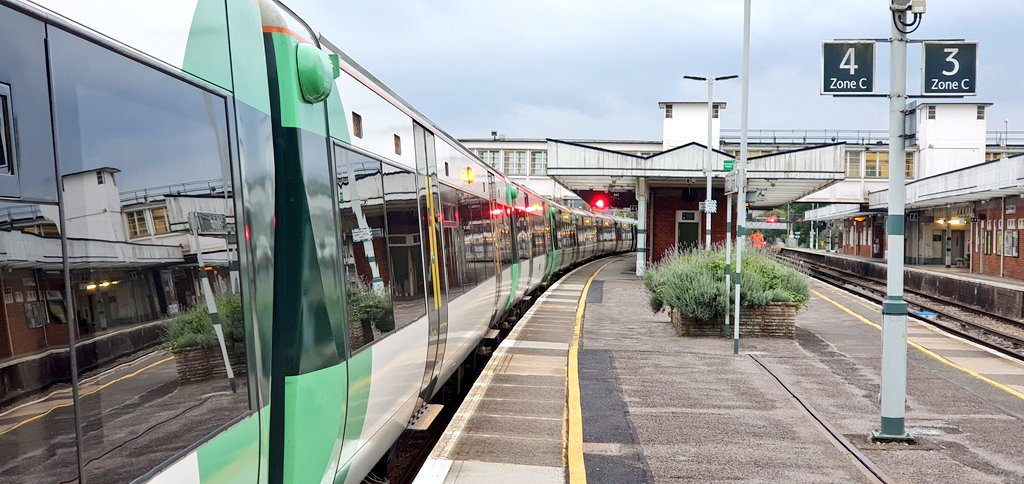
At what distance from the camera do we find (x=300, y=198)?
357 centimetres

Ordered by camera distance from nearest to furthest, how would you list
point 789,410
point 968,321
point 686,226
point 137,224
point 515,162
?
point 137,224 → point 789,410 → point 968,321 → point 686,226 → point 515,162

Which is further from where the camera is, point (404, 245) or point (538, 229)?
point (538, 229)

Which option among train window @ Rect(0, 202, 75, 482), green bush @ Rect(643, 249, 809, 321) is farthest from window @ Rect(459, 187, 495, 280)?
train window @ Rect(0, 202, 75, 482)

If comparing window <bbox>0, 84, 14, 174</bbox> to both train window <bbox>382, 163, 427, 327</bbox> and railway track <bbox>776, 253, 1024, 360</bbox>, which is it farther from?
railway track <bbox>776, 253, 1024, 360</bbox>

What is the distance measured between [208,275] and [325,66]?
1.25 m

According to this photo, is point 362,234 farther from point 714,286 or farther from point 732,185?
point 714,286

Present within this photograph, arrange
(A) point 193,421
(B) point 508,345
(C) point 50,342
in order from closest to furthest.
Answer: (C) point 50,342 < (A) point 193,421 < (B) point 508,345

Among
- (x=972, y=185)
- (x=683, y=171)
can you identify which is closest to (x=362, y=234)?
(x=683, y=171)

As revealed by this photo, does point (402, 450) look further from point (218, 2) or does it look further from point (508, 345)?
point (218, 2)

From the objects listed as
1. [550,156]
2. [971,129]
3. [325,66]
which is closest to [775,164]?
[550,156]

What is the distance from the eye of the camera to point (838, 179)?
2425 centimetres

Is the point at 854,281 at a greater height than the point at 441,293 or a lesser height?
lesser

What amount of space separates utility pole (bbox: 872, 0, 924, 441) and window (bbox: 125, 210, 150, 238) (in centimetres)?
635

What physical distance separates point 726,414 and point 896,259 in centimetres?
225
